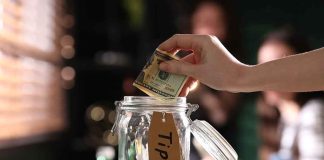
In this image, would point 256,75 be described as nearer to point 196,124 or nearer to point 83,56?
point 196,124

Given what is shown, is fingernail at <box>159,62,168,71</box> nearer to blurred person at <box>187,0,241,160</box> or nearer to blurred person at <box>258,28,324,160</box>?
blurred person at <box>258,28,324,160</box>

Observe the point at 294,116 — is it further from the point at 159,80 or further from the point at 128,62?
the point at 159,80

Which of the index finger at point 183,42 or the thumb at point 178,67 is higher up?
the index finger at point 183,42

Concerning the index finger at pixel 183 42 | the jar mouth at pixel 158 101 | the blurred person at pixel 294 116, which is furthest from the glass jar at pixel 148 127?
the blurred person at pixel 294 116

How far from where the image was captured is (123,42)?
3.88 meters

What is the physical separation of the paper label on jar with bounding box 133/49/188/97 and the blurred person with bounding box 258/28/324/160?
1.49 meters

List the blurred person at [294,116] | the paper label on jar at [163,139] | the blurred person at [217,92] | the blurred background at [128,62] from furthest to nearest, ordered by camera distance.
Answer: the blurred person at [217,92] → the blurred background at [128,62] → the blurred person at [294,116] → the paper label on jar at [163,139]

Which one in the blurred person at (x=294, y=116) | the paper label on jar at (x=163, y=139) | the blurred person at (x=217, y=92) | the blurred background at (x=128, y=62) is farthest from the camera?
the blurred person at (x=217, y=92)

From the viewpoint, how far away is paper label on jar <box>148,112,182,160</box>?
2.84 feet

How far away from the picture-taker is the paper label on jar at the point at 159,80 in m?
0.91

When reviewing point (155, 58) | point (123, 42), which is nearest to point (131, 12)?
point (123, 42)

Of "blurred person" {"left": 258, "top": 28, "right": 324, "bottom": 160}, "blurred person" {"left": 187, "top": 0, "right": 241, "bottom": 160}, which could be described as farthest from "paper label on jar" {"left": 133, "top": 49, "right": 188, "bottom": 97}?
"blurred person" {"left": 187, "top": 0, "right": 241, "bottom": 160}

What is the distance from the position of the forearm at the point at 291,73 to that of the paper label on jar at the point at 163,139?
160 millimetres

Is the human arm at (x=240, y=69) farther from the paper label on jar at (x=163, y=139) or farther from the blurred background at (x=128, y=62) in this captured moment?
the blurred background at (x=128, y=62)
